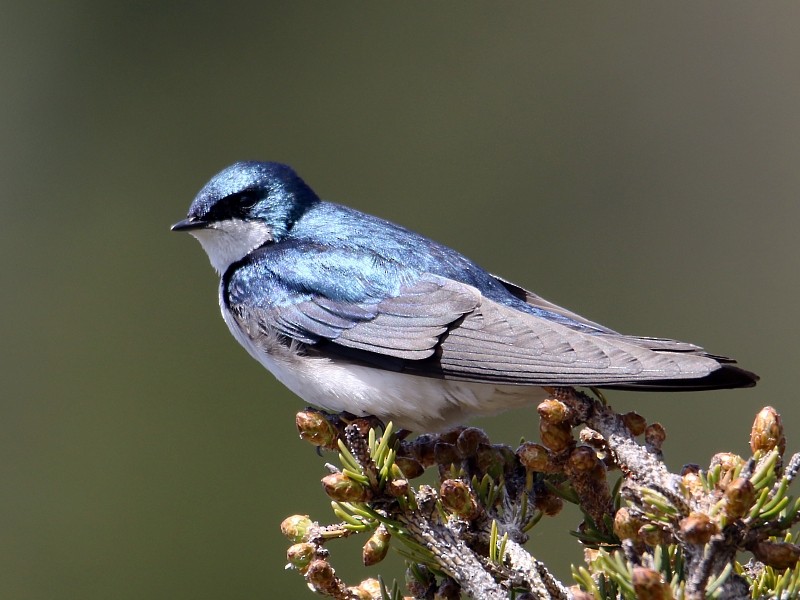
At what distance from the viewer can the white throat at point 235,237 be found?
226cm

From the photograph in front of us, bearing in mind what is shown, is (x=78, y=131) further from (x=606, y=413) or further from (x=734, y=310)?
(x=606, y=413)

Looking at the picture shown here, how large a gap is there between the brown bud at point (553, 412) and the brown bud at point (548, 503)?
0.11 meters

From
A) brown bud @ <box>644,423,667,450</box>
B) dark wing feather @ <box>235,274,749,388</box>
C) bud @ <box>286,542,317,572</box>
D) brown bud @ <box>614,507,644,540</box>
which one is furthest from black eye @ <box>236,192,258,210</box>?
brown bud @ <box>614,507,644,540</box>

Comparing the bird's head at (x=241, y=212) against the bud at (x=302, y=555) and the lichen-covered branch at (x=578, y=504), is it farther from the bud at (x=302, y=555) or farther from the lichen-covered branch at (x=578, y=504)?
the bud at (x=302, y=555)

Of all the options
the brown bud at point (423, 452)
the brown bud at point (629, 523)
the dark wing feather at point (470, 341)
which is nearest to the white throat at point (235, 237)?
the dark wing feather at point (470, 341)

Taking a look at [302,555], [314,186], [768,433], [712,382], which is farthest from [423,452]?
[314,186]

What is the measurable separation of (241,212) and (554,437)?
46.3 inches

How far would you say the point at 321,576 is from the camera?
1.21 meters

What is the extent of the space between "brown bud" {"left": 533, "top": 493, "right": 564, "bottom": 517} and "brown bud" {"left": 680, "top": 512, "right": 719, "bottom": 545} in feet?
1.13

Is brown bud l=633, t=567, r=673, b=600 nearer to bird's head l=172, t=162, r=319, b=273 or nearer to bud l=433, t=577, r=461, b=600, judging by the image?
bud l=433, t=577, r=461, b=600

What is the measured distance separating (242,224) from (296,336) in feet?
1.31

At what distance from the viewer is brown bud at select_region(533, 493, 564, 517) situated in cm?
133

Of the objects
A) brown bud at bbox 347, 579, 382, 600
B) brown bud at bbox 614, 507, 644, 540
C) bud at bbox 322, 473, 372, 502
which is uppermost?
brown bud at bbox 614, 507, 644, 540

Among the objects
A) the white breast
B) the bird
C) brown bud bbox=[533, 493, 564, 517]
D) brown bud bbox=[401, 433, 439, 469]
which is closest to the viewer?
brown bud bbox=[533, 493, 564, 517]
